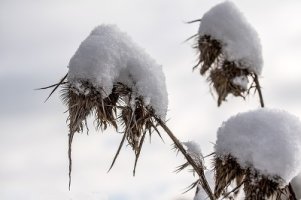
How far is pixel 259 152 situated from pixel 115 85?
729 millimetres

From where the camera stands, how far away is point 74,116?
2.64 metres

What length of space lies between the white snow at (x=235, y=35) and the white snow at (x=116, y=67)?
0.35 meters

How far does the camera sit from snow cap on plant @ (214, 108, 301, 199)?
2.41 metres

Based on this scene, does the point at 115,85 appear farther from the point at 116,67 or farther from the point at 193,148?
the point at 193,148

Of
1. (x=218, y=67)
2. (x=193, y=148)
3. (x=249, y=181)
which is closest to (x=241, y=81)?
(x=218, y=67)

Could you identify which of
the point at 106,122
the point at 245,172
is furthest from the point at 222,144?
the point at 106,122

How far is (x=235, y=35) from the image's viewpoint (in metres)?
2.54

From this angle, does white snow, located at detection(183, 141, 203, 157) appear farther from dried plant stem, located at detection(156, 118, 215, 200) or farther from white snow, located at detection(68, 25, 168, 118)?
white snow, located at detection(68, 25, 168, 118)

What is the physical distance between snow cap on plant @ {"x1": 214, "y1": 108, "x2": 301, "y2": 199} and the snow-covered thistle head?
6.4 inches

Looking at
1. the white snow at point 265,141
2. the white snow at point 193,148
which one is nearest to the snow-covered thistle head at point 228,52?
the white snow at point 265,141

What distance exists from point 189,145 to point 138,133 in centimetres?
30

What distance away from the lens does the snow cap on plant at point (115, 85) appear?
259 cm

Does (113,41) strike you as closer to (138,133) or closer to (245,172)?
(138,133)

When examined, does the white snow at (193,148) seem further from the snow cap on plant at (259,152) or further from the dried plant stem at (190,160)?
the snow cap on plant at (259,152)
